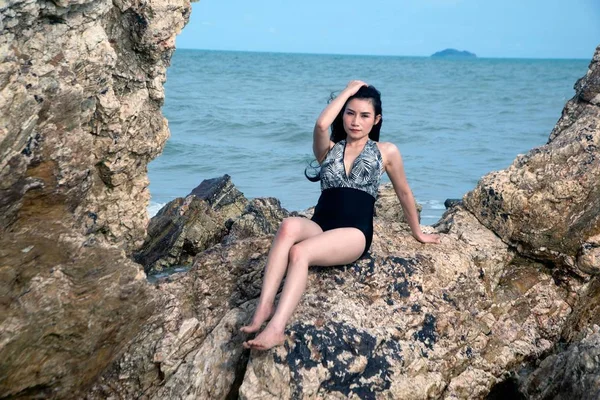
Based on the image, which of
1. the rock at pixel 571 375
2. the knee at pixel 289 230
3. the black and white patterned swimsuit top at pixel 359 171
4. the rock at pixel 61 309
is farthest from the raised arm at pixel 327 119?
the rock at pixel 571 375

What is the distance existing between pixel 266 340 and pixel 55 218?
127cm

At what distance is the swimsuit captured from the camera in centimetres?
474

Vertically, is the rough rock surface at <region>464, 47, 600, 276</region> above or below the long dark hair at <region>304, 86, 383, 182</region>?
below

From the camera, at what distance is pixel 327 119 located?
483 cm

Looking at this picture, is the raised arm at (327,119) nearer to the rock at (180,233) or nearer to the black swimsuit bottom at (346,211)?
the black swimsuit bottom at (346,211)

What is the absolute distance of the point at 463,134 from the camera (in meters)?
21.7

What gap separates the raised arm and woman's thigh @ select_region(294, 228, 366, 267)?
29.6 inches

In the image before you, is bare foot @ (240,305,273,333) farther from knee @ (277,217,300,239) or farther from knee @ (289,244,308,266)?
knee @ (277,217,300,239)

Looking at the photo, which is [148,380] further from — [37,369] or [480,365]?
[480,365]

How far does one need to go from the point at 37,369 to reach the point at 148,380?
0.71 metres

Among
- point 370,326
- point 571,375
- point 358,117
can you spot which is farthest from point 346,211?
point 571,375

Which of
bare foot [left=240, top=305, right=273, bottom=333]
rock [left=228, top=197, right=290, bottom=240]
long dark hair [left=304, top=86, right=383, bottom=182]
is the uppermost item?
long dark hair [left=304, top=86, right=383, bottom=182]

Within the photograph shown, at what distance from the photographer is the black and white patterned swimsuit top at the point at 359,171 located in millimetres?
4906

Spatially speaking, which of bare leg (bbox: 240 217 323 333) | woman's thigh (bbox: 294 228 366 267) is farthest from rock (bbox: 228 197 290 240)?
bare leg (bbox: 240 217 323 333)
